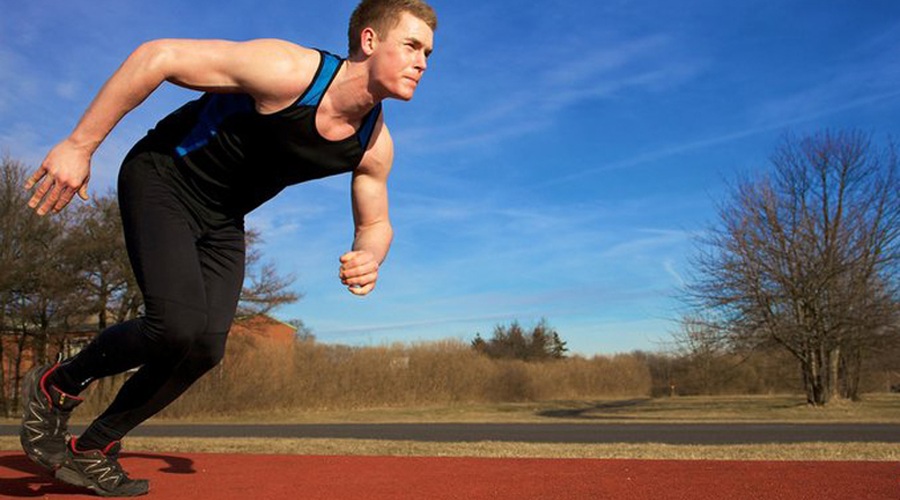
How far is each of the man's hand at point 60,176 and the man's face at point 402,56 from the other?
46.2 inches

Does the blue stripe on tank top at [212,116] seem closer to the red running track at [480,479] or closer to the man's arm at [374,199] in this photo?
the man's arm at [374,199]

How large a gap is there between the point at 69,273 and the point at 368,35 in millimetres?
25508

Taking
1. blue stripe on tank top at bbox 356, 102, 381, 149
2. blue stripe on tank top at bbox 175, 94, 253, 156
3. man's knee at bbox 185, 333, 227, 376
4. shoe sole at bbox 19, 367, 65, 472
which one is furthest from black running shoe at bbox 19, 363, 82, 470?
blue stripe on tank top at bbox 356, 102, 381, 149

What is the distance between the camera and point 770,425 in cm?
1612

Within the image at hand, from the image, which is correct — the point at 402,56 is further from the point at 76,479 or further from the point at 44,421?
the point at 76,479

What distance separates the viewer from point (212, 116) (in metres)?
3.14

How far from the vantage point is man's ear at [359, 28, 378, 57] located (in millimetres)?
3002

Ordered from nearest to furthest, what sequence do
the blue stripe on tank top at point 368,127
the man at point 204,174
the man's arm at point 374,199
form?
the man at point 204,174 < the blue stripe on tank top at point 368,127 < the man's arm at point 374,199

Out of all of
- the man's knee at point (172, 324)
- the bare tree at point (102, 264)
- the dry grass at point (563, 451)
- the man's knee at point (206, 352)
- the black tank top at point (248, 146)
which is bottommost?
the dry grass at point (563, 451)

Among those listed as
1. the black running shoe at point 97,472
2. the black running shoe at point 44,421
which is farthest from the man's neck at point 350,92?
the black running shoe at point 97,472

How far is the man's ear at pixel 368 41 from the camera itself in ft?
9.85

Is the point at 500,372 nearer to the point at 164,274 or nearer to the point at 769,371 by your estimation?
the point at 769,371

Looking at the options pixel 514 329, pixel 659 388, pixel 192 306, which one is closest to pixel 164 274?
pixel 192 306

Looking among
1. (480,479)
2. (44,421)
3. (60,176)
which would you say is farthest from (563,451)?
(60,176)
